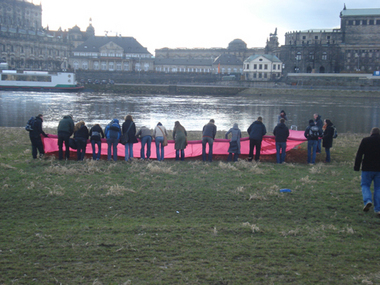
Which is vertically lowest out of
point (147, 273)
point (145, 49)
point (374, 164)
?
point (147, 273)

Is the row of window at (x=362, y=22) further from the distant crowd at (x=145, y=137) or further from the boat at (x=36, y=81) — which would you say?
the distant crowd at (x=145, y=137)

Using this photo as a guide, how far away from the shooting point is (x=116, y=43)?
357 feet

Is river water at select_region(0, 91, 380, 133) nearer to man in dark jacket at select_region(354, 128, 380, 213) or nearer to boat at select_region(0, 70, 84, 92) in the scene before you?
man in dark jacket at select_region(354, 128, 380, 213)

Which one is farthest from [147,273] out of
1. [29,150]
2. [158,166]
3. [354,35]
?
[354,35]

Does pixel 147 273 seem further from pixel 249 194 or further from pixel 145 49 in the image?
pixel 145 49

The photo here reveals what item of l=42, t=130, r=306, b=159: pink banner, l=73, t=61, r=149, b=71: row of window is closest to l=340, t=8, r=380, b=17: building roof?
l=73, t=61, r=149, b=71: row of window

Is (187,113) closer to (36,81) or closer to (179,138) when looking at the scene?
(179,138)

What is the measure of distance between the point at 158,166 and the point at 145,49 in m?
104

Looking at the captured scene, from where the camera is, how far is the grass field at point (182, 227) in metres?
5.01

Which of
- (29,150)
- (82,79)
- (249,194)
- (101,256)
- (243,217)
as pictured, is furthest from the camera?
(82,79)

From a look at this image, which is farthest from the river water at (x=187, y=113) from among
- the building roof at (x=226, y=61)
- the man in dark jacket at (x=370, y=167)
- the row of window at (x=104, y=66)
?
the building roof at (x=226, y=61)

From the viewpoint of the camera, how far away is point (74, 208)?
7.36 metres

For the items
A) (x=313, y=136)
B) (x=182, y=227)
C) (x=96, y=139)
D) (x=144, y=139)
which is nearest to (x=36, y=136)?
(x=96, y=139)

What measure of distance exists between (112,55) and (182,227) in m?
107
